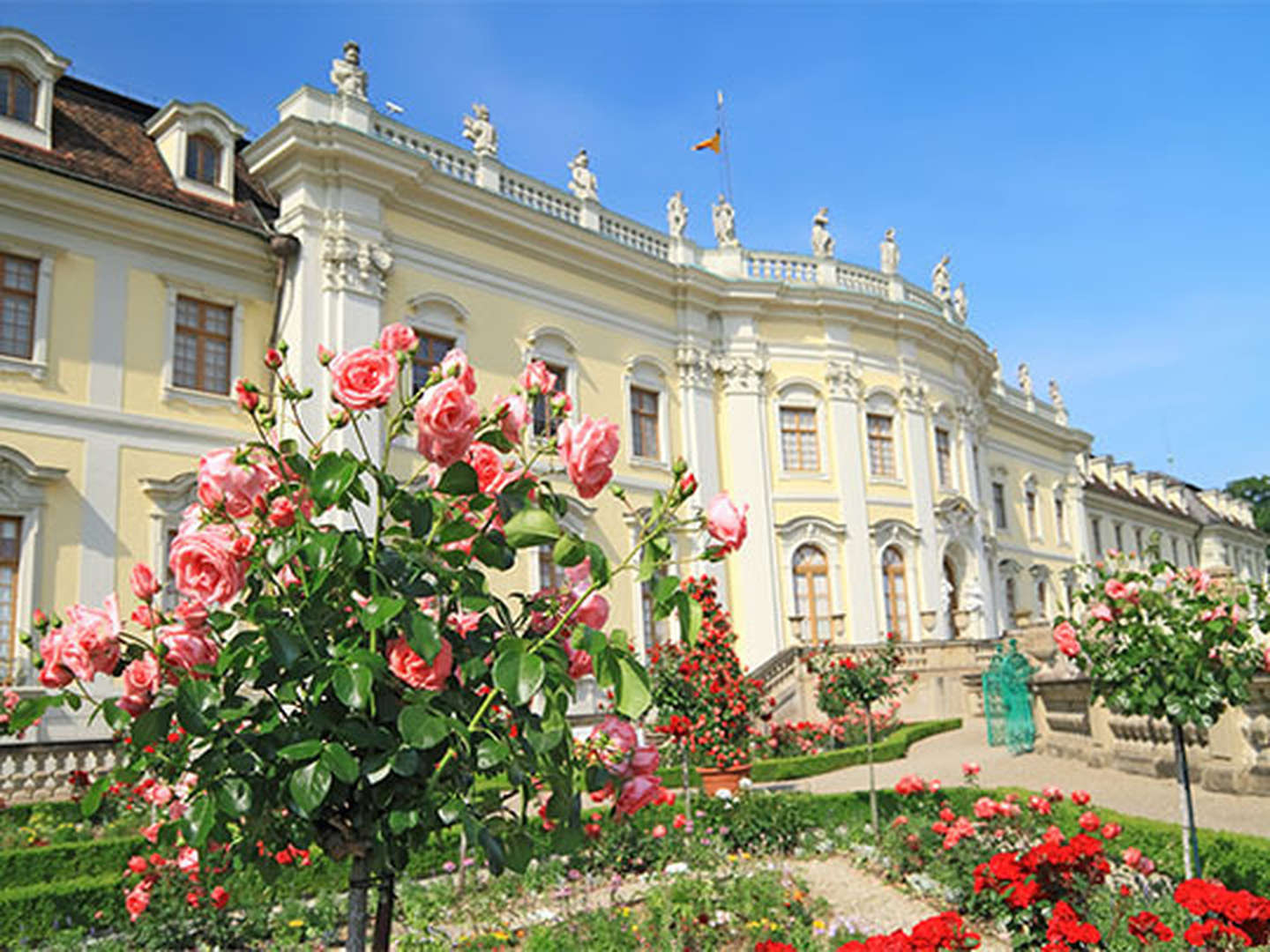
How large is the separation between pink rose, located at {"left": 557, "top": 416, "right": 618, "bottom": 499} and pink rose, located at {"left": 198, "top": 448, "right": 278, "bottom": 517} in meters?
0.78

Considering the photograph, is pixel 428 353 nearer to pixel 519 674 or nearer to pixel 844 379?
pixel 844 379

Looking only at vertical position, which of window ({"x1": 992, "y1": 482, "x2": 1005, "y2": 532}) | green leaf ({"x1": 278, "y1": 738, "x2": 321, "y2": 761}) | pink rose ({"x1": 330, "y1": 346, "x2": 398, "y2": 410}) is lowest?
green leaf ({"x1": 278, "y1": 738, "x2": 321, "y2": 761})

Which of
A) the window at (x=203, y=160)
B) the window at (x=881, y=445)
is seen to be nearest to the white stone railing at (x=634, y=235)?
the window at (x=881, y=445)

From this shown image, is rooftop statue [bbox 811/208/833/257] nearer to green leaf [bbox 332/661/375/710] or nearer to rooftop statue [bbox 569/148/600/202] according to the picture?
rooftop statue [bbox 569/148/600/202]

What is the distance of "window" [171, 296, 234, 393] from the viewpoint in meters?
15.1

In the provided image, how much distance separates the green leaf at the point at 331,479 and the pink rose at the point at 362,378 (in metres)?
0.14

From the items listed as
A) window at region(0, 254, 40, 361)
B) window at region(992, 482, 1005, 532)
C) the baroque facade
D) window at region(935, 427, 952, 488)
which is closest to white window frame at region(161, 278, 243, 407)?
the baroque facade

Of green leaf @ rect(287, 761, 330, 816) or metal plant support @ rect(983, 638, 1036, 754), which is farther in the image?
metal plant support @ rect(983, 638, 1036, 754)

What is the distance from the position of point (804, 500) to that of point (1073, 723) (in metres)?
10.8

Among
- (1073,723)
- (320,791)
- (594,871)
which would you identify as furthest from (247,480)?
(1073,723)

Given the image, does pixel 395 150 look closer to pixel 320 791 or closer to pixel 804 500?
pixel 804 500

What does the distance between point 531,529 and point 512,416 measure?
379mm

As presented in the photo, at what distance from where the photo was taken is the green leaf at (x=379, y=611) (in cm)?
220

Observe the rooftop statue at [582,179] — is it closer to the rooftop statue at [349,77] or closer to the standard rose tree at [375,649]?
the rooftop statue at [349,77]
